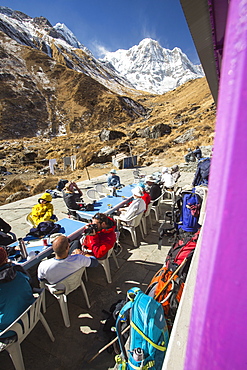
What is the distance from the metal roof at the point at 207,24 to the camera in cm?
112

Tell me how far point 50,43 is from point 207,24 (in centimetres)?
9914

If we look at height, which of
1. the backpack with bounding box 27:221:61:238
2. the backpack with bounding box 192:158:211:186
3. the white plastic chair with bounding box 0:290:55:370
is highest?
the backpack with bounding box 192:158:211:186

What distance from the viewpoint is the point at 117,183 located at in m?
5.85

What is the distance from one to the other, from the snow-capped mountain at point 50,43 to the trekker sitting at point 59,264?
254ft

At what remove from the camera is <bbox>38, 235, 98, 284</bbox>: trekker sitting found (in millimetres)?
1970

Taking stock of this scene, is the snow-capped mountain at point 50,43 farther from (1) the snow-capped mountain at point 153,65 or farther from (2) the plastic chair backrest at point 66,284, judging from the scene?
(2) the plastic chair backrest at point 66,284

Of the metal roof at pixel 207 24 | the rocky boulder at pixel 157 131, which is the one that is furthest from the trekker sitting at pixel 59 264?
the rocky boulder at pixel 157 131

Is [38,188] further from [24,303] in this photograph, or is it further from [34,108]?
[34,108]

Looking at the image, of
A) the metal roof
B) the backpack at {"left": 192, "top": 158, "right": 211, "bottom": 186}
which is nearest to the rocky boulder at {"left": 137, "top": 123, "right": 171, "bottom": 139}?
the backpack at {"left": 192, "top": 158, "right": 211, "bottom": 186}

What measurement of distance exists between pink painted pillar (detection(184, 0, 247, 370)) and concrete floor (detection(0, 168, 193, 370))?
199cm

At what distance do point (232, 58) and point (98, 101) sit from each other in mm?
54416

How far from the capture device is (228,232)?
25 centimetres

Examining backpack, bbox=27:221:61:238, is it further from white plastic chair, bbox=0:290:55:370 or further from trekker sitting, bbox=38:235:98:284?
white plastic chair, bbox=0:290:55:370

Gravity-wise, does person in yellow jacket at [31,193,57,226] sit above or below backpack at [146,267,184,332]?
above
